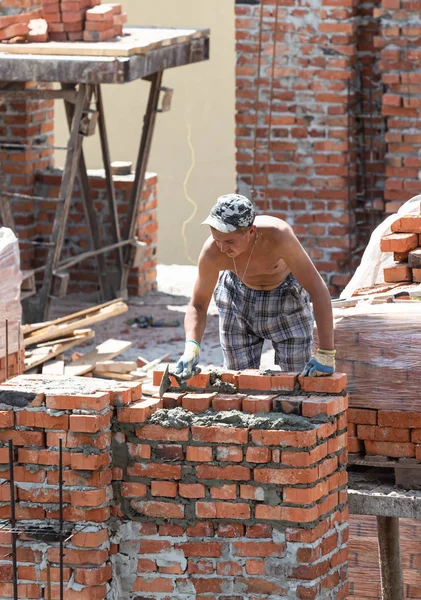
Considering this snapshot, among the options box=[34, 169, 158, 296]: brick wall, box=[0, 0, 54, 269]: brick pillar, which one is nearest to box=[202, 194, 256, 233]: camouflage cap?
box=[0, 0, 54, 269]: brick pillar

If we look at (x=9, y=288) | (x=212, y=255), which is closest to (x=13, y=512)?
(x=212, y=255)

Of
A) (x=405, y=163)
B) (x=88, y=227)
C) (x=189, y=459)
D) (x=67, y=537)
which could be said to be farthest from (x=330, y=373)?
(x=88, y=227)

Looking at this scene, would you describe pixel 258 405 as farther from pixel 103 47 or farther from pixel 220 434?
pixel 103 47

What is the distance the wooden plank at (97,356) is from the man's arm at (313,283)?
3.64 metres

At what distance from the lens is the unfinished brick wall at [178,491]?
4.92 m

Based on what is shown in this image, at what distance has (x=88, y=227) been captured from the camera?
1100 cm

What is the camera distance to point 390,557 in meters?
6.20

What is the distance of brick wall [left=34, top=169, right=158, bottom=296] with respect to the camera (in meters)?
11.6

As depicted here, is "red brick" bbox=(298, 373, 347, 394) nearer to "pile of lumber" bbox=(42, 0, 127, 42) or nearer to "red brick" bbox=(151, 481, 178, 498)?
"red brick" bbox=(151, 481, 178, 498)

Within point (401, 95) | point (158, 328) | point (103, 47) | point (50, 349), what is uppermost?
point (103, 47)

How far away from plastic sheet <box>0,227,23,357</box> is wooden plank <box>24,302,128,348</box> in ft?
2.92

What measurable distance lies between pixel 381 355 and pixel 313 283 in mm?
540

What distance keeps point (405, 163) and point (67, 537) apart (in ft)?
19.6

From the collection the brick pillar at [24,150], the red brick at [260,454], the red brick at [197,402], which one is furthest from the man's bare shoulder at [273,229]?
the brick pillar at [24,150]
